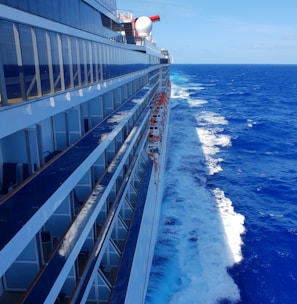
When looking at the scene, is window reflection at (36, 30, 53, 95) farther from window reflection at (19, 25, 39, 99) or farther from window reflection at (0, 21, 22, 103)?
window reflection at (0, 21, 22, 103)

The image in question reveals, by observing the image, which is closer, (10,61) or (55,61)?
(10,61)

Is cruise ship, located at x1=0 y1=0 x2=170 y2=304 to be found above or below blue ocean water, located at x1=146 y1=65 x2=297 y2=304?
above

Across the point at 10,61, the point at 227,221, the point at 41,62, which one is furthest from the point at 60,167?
the point at 227,221

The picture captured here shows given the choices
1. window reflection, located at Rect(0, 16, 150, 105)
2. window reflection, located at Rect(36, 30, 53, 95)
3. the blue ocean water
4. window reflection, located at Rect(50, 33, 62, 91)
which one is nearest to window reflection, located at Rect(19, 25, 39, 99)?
window reflection, located at Rect(0, 16, 150, 105)

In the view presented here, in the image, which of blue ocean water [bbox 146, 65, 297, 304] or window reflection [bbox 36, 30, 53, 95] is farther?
blue ocean water [bbox 146, 65, 297, 304]

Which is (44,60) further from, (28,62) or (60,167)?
(60,167)

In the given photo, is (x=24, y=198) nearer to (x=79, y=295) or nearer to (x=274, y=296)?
(x=79, y=295)

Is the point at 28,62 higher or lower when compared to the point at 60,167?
higher
